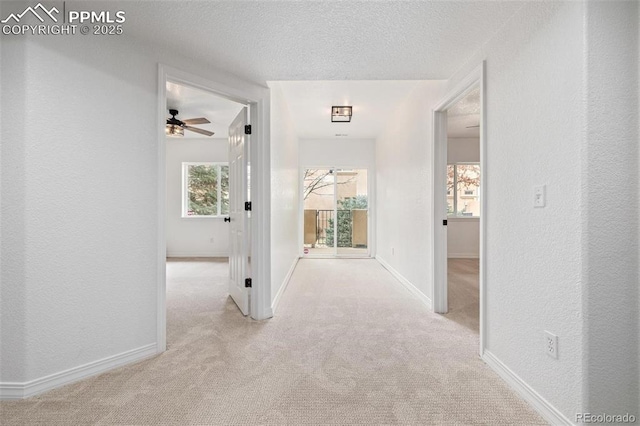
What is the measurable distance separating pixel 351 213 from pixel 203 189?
3224 millimetres

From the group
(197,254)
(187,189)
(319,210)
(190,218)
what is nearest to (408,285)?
(319,210)

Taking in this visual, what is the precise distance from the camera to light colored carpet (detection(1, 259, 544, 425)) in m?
1.51

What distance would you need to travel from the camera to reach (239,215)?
308cm

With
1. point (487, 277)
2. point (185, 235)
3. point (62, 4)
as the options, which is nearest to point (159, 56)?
point (62, 4)

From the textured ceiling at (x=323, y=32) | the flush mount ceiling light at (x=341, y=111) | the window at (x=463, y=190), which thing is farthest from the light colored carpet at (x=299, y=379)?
the window at (x=463, y=190)

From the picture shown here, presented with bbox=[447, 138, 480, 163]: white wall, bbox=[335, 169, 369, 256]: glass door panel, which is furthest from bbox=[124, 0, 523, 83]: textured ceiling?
bbox=[447, 138, 480, 163]: white wall

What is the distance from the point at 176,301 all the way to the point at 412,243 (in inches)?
110

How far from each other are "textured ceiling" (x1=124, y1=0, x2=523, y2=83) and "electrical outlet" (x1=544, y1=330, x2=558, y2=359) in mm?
1718

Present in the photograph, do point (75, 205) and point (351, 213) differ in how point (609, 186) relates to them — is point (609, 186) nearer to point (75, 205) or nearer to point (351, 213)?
point (75, 205)

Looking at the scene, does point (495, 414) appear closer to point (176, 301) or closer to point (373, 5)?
point (373, 5)

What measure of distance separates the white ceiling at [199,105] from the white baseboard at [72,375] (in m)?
2.94

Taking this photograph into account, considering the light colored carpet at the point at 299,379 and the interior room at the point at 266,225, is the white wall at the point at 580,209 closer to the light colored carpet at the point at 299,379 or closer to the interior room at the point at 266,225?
the interior room at the point at 266,225

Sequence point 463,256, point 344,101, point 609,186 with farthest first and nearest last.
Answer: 1. point 463,256
2. point 344,101
3. point 609,186

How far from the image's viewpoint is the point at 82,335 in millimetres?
1836
